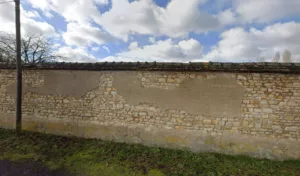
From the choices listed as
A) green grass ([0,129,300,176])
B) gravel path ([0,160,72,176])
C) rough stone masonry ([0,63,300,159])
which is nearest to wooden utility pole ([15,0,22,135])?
rough stone masonry ([0,63,300,159])

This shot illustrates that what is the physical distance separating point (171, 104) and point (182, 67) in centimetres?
125

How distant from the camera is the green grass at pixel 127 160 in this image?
363cm

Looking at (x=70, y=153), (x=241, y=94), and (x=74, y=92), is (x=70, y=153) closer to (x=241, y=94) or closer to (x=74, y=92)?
(x=74, y=92)

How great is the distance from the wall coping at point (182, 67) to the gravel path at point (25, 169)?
327cm

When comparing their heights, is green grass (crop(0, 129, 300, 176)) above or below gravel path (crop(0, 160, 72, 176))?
above

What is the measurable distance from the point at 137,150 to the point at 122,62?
9.93 feet

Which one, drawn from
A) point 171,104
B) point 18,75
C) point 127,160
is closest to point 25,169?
point 127,160

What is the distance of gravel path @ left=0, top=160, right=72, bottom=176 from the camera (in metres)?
3.45

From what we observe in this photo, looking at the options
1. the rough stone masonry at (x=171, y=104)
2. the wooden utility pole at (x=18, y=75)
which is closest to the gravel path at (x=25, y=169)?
the rough stone masonry at (x=171, y=104)

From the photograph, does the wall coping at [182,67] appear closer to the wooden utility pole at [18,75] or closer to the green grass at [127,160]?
the wooden utility pole at [18,75]

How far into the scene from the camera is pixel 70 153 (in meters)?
4.39

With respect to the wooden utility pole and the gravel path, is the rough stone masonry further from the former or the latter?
the gravel path

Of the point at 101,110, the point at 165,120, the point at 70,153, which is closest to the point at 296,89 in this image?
the point at 165,120

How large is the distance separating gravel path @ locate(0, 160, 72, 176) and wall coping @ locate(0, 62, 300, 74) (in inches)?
129
